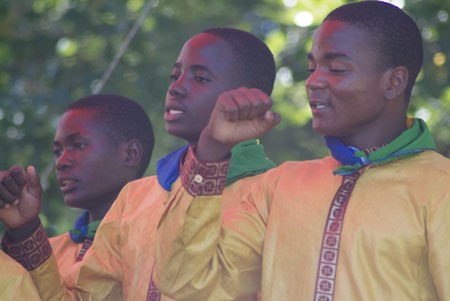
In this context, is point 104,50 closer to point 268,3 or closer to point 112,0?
point 112,0

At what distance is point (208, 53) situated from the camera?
3395 mm

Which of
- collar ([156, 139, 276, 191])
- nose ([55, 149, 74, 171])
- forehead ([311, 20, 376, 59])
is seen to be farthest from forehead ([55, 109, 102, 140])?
forehead ([311, 20, 376, 59])

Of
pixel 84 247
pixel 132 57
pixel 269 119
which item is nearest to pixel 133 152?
pixel 84 247

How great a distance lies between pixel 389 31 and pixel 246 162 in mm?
762

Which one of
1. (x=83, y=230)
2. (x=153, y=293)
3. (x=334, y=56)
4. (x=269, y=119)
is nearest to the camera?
(x=269, y=119)

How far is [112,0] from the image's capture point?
23.8 ft

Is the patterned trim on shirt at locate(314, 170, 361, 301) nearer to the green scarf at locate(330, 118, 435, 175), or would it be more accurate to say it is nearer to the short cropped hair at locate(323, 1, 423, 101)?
the green scarf at locate(330, 118, 435, 175)

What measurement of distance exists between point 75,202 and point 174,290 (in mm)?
1447

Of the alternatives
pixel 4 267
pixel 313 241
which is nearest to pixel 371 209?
pixel 313 241

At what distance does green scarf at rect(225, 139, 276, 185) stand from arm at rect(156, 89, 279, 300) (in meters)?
0.51

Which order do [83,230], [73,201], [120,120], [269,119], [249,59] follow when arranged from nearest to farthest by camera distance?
[269,119], [249,59], [73,201], [83,230], [120,120]

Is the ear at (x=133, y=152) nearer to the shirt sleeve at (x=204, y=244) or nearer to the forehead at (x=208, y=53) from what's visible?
the forehead at (x=208, y=53)

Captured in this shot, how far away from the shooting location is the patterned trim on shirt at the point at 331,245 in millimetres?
2504

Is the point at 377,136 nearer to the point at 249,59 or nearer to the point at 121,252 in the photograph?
the point at 249,59
